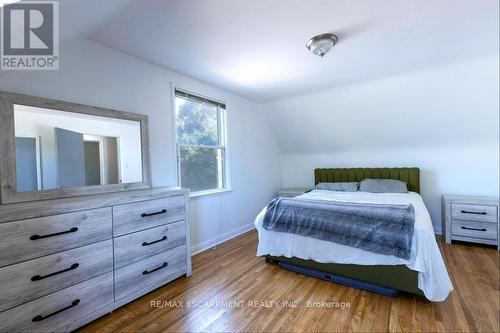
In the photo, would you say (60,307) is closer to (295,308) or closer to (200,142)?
(295,308)

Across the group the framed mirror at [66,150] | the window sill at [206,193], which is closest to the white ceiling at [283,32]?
the framed mirror at [66,150]

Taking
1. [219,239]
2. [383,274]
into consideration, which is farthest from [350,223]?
[219,239]

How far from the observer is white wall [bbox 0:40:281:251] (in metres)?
1.93

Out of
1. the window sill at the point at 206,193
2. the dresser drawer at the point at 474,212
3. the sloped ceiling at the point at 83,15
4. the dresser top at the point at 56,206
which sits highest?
the sloped ceiling at the point at 83,15

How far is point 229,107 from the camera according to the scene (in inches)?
142

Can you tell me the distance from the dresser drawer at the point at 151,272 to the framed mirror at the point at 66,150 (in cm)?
76

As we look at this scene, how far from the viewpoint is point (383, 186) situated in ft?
11.6

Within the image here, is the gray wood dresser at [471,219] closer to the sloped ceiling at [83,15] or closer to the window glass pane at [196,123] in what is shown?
the window glass pane at [196,123]

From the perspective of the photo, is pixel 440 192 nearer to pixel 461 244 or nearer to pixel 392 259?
pixel 461 244

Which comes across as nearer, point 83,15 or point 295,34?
point 83,15

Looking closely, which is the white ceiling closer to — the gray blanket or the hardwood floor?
the gray blanket

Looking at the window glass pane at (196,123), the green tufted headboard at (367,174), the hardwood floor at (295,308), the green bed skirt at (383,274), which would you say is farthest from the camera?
the green tufted headboard at (367,174)

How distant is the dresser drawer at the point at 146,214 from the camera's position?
6.00 feet

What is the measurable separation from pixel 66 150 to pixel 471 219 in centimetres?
469
